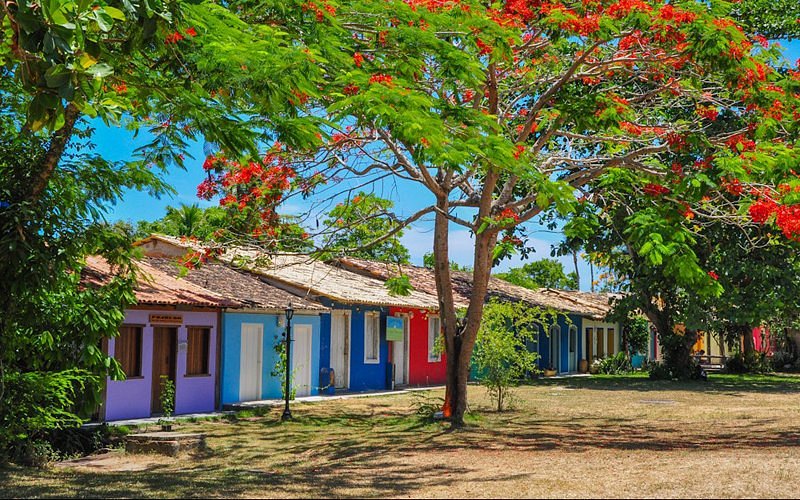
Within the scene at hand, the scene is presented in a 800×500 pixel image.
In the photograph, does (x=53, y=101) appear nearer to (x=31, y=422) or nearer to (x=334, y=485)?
(x=334, y=485)

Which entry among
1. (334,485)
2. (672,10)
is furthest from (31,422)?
(672,10)

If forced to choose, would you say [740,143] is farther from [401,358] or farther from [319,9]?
[401,358]

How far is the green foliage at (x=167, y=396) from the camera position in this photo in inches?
715

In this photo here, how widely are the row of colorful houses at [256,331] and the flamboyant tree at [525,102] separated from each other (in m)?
3.40

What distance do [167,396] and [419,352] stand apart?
12600 mm

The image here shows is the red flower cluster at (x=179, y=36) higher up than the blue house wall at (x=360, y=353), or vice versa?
the red flower cluster at (x=179, y=36)

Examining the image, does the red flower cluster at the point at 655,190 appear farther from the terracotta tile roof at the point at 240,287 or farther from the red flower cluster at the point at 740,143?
the terracotta tile roof at the point at 240,287

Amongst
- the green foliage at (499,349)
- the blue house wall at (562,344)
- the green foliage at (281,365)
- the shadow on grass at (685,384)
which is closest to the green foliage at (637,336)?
the blue house wall at (562,344)

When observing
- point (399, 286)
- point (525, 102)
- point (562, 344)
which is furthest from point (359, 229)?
point (562, 344)

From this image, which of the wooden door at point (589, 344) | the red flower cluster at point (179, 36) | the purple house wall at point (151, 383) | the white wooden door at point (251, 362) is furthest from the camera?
the wooden door at point (589, 344)

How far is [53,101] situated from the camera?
5.46 meters

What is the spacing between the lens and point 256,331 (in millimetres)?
22531

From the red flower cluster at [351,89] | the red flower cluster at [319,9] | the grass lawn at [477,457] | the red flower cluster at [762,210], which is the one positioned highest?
the red flower cluster at [319,9]

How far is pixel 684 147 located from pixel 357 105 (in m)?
7.03
